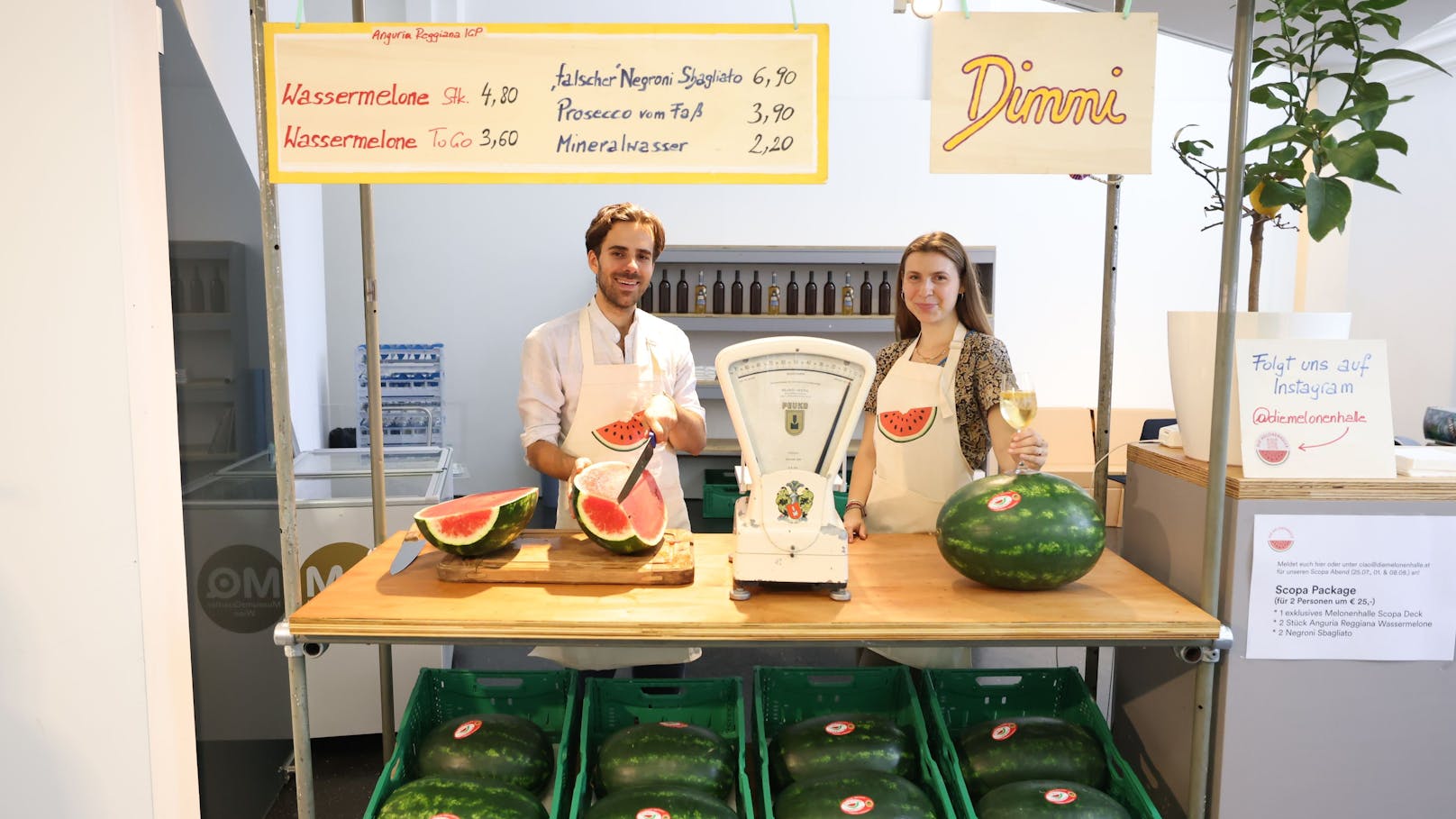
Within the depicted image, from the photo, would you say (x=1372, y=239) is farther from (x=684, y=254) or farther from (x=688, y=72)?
(x=688, y=72)

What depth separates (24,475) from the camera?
1736 millimetres

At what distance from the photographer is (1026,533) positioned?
1.57 meters

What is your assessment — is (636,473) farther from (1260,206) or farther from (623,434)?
(1260,206)

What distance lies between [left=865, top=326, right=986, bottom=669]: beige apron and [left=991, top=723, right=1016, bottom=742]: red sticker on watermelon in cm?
43

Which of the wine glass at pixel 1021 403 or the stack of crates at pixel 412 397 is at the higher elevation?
the wine glass at pixel 1021 403

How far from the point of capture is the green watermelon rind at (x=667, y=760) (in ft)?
5.58

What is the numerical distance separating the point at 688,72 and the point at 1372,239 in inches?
235

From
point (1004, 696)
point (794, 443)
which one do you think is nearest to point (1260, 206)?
point (794, 443)

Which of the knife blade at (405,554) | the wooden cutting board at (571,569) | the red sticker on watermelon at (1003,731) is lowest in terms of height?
the red sticker on watermelon at (1003,731)

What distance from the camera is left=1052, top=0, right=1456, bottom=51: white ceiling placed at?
4.60 metres

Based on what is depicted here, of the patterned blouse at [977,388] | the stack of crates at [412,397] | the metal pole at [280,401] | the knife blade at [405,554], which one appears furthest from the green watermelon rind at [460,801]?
the stack of crates at [412,397]

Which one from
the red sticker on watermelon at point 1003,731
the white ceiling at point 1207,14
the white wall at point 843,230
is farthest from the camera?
the white wall at point 843,230

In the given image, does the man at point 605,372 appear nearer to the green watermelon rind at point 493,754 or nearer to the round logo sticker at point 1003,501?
the green watermelon rind at point 493,754

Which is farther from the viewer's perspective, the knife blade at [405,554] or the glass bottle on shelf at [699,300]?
the glass bottle on shelf at [699,300]
